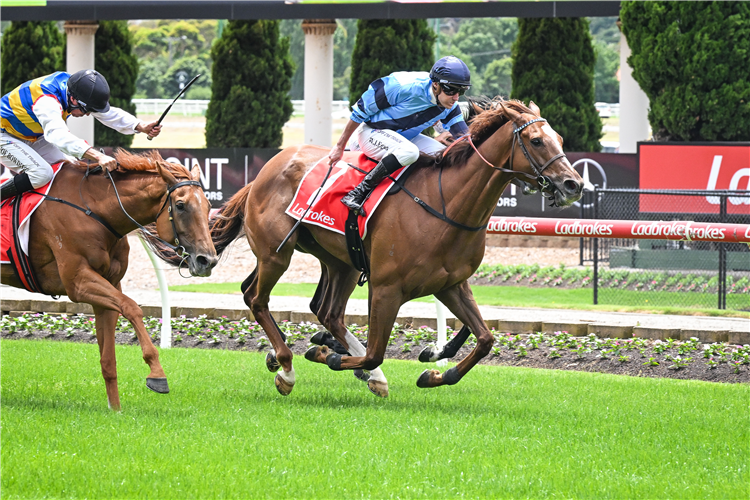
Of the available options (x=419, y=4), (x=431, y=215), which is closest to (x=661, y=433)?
(x=431, y=215)

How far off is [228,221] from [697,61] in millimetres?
10148

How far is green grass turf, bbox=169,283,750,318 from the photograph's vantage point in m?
10.9

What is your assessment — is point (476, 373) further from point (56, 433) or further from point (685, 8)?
point (685, 8)

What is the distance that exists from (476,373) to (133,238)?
13688 mm

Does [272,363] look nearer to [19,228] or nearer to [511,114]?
[19,228]

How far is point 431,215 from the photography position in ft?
21.0

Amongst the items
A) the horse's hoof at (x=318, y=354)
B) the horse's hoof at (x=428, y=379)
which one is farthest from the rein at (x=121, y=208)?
the horse's hoof at (x=428, y=379)

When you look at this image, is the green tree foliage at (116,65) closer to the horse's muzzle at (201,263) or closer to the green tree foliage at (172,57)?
the horse's muzzle at (201,263)

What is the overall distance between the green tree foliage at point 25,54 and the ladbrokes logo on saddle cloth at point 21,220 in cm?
1686

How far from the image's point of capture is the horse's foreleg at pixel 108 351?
6.18 m

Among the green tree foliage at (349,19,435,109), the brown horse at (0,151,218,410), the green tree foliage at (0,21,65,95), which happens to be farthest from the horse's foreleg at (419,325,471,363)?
the green tree foliage at (0,21,65,95)

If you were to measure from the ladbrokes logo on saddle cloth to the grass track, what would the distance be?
1.08 metres

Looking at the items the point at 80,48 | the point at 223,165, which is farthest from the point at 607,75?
the point at 223,165

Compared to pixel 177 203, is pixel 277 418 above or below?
below
